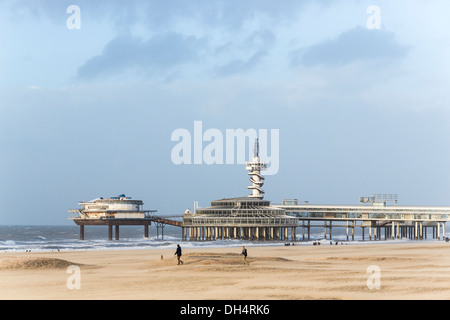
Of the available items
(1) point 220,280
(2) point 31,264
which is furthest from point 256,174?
(1) point 220,280

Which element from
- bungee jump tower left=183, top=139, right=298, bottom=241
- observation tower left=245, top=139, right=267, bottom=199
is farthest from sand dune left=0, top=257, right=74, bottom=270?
observation tower left=245, top=139, right=267, bottom=199

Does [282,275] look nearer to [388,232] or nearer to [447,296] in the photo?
[447,296]

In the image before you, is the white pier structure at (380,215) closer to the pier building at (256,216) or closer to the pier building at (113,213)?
the pier building at (256,216)

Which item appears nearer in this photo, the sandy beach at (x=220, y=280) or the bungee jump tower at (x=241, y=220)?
the sandy beach at (x=220, y=280)

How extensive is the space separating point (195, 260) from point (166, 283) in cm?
1571

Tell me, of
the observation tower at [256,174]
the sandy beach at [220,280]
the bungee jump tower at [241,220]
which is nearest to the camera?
the sandy beach at [220,280]

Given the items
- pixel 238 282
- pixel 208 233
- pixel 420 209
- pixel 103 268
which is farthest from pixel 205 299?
pixel 420 209

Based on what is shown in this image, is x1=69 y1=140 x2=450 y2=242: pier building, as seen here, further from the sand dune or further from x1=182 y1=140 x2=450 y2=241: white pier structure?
the sand dune

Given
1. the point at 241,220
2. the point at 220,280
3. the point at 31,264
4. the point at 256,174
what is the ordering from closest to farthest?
the point at 220,280
the point at 31,264
the point at 241,220
the point at 256,174

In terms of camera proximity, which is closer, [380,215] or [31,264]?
[31,264]

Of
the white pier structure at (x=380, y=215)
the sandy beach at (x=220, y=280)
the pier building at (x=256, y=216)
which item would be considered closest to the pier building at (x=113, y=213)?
the pier building at (x=256, y=216)

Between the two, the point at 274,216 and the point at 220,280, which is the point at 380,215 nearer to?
the point at 274,216

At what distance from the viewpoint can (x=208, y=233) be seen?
134m
